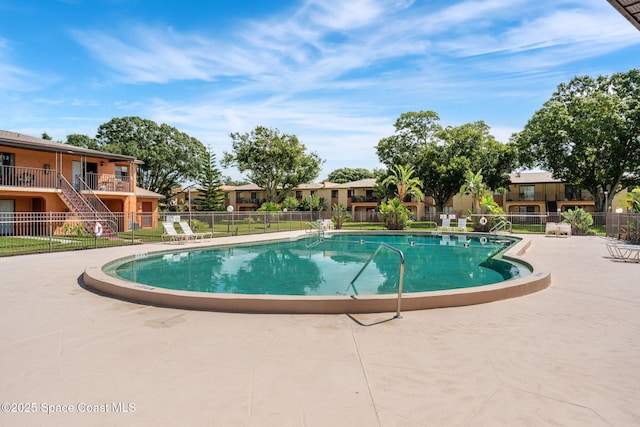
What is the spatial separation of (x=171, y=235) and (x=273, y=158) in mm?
23303

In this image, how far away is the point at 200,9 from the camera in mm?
13211

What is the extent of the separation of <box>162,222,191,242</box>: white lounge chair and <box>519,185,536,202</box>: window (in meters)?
41.7

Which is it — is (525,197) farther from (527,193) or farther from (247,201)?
(247,201)

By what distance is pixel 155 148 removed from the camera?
42844mm

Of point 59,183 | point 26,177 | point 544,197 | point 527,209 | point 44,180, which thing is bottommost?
point 527,209

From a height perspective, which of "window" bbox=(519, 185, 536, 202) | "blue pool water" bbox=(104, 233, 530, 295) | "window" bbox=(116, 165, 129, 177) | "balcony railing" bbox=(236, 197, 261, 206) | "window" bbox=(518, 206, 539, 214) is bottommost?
"blue pool water" bbox=(104, 233, 530, 295)

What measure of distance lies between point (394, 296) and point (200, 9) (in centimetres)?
1281

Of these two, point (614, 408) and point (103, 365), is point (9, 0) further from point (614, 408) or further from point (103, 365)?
point (614, 408)

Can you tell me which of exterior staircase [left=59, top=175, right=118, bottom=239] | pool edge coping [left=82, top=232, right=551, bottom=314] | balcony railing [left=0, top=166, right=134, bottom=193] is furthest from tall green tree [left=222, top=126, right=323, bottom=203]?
pool edge coping [left=82, top=232, right=551, bottom=314]

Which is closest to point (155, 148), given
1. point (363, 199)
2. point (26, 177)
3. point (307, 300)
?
point (26, 177)

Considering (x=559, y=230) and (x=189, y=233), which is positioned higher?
(x=189, y=233)

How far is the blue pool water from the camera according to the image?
866 centimetres

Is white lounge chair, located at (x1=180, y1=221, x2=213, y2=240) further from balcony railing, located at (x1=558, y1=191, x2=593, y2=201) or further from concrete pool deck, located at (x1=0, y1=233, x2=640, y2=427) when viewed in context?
balcony railing, located at (x1=558, y1=191, x2=593, y2=201)

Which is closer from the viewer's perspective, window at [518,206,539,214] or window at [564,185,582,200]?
window at [564,185,582,200]
